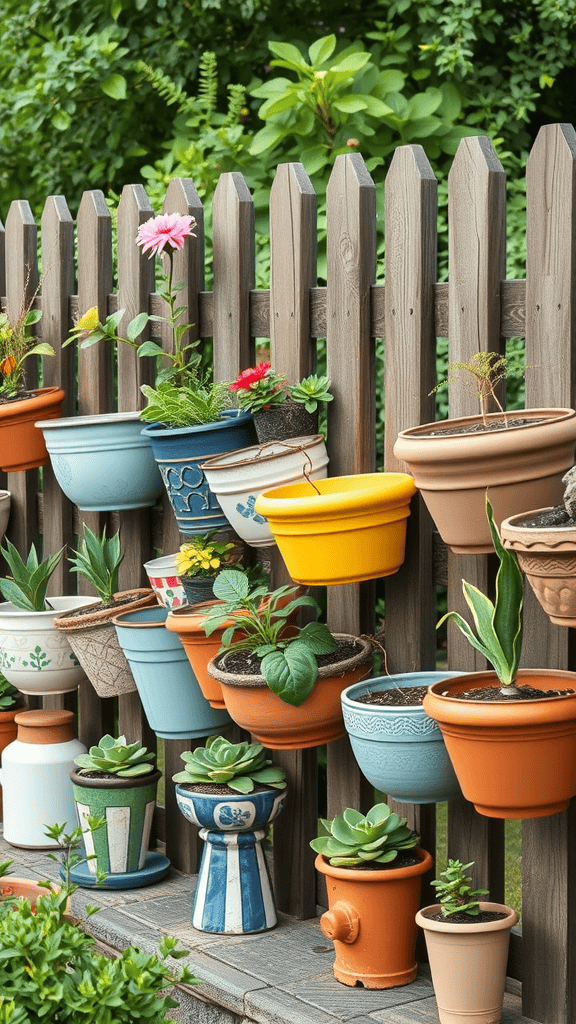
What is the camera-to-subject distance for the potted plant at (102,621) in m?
3.74

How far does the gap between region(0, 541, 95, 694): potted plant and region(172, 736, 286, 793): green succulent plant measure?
2.56 ft

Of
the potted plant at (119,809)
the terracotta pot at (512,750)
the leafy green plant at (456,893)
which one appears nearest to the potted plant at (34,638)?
the potted plant at (119,809)

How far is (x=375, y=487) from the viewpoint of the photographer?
9.39ft

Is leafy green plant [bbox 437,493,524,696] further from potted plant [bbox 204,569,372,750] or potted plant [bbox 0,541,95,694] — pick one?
potted plant [bbox 0,541,95,694]

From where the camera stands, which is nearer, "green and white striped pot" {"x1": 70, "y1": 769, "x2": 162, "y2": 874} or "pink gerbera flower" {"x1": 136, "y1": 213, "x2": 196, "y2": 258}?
"pink gerbera flower" {"x1": 136, "y1": 213, "x2": 196, "y2": 258}

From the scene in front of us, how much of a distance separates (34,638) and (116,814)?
65 cm

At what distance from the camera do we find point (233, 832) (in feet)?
10.7

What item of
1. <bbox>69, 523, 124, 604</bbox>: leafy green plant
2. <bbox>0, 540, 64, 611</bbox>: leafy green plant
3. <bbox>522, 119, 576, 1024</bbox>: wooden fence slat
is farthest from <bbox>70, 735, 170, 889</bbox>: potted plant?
<bbox>522, 119, 576, 1024</bbox>: wooden fence slat

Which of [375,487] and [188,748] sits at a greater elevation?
[375,487]

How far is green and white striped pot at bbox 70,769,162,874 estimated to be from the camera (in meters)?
3.63

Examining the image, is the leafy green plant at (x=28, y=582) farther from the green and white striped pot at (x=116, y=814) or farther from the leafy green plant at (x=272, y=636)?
the leafy green plant at (x=272, y=636)

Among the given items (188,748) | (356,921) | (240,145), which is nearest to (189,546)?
(188,748)

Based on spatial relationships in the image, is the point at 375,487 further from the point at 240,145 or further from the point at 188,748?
the point at 240,145

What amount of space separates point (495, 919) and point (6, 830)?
6.55ft
